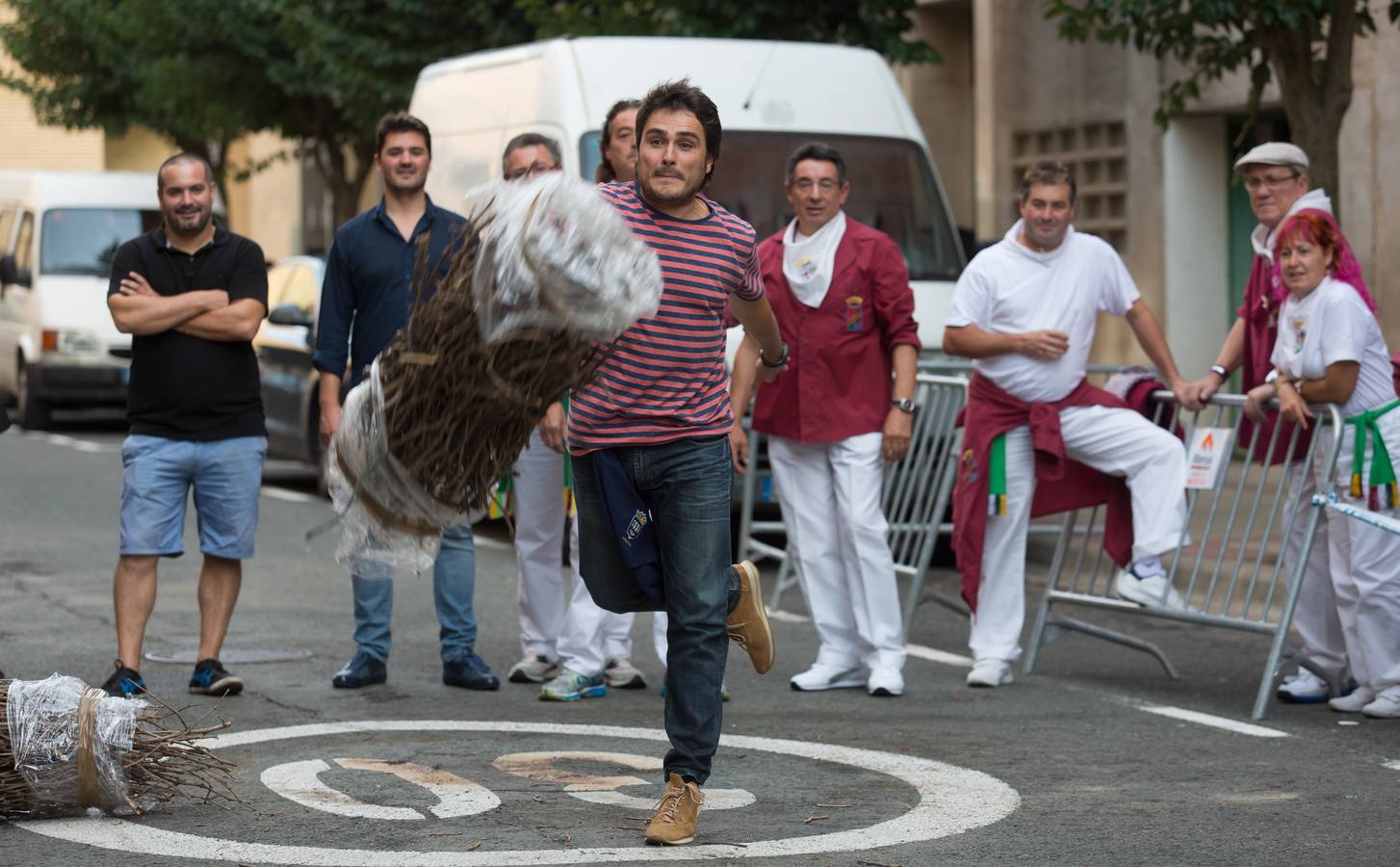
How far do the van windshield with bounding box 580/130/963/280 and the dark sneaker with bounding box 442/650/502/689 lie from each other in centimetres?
423

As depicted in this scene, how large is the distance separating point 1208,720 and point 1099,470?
4.02ft

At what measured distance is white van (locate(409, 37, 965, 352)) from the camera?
12328mm

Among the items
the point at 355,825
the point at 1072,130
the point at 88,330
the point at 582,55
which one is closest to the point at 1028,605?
the point at 582,55

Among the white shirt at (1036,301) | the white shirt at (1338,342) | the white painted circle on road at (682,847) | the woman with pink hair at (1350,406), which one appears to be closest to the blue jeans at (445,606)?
the white painted circle on road at (682,847)

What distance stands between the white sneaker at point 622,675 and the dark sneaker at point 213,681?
54.0 inches

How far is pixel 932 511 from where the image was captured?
32.9 feet

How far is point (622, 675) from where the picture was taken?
8594 millimetres

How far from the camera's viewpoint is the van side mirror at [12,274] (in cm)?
2283

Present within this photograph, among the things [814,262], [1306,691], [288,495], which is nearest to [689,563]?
[814,262]

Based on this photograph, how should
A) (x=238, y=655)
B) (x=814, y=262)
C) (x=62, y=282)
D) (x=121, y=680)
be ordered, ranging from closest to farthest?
1. (x=121, y=680)
2. (x=814, y=262)
3. (x=238, y=655)
4. (x=62, y=282)

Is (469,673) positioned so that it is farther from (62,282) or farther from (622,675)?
(62,282)

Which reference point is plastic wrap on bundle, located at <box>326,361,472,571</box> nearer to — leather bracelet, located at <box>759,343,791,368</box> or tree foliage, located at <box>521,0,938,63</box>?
leather bracelet, located at <box>759,343,791,368</box>

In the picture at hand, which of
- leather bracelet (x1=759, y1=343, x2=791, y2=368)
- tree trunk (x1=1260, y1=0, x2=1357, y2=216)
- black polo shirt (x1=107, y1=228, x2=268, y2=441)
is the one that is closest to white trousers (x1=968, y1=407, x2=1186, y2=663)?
leather bracelet (x1=759, y1=343, x2=791, y2=368)

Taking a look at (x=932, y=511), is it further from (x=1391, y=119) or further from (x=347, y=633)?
(x=1391, y=119)
